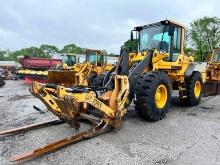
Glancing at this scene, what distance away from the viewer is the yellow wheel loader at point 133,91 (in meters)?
5.78

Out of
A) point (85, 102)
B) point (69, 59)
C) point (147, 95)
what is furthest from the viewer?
point (69, 59)

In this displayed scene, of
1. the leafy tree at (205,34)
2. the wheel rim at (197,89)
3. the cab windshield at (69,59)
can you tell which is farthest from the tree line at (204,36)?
the wheel rim at (197,89)

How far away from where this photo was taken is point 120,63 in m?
7.18

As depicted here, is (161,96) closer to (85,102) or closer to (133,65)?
(133,65)

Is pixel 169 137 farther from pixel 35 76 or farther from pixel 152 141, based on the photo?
pixel 35 76

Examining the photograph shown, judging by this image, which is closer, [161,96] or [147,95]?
[147,95]

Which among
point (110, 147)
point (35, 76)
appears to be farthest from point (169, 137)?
point (35, 76)

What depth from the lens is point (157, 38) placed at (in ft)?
26.8

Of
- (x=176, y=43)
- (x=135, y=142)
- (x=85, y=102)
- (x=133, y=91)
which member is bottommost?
(x=135, y=142)

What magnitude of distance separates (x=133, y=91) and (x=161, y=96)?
2.87 ft

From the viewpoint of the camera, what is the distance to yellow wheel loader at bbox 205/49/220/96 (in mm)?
12320

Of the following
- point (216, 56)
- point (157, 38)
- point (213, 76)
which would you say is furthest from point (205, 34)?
point (157, 38)

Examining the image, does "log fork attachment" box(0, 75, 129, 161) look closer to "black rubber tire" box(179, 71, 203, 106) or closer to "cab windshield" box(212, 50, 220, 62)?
"black rubber tire" box(179, 71, 203, 106)

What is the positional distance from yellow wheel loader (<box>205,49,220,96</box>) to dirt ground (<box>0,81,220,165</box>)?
15.7 ft
